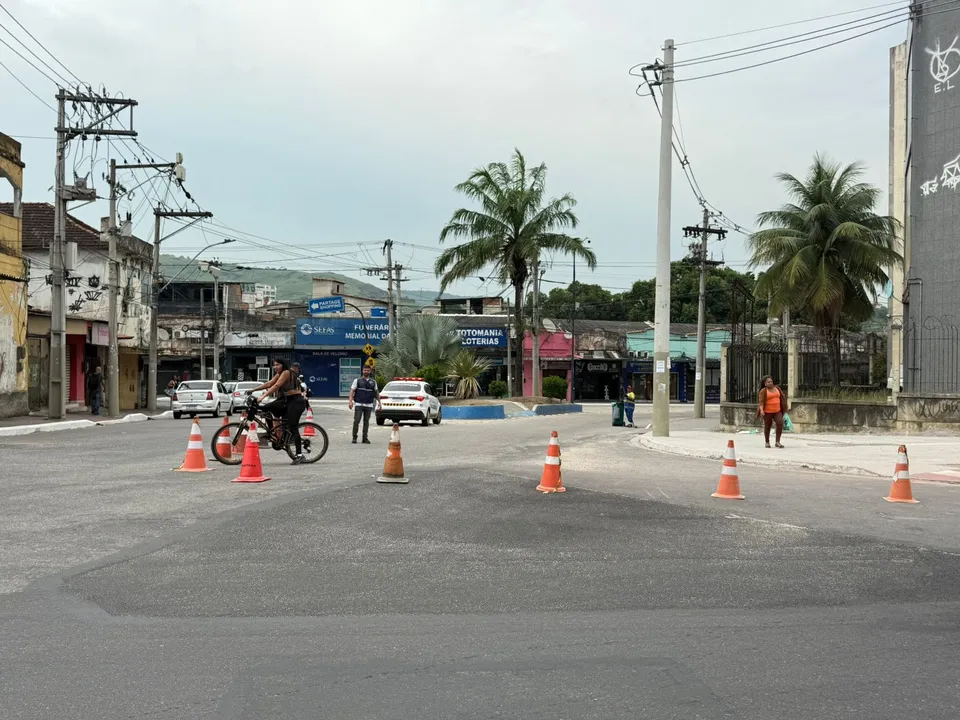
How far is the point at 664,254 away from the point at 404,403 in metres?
10.8

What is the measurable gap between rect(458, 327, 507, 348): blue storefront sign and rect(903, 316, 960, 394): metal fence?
42351mm

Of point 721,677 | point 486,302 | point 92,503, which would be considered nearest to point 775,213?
point 92,503

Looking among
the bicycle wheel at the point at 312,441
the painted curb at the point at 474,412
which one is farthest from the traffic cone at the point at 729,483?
the painted curb at the point at 474,412

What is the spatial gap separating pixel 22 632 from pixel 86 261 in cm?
4492

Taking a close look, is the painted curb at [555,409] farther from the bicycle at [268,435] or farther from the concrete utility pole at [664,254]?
the bicycle at [268,435]

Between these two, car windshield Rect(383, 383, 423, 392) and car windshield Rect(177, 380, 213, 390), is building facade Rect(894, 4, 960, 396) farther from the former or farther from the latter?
car windshield Rect(177, 380, 213, 390)

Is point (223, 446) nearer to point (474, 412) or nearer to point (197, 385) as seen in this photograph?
point (474, 412)

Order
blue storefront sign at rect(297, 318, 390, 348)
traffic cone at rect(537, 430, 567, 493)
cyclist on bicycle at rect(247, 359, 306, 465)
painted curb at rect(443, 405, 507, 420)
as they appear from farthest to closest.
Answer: blue storefront sign at rect(297, 318, 390, 348) → painted curb at rect(443, 405, 507, 420) → cyclist on bicycle at rect(247, 359, 306, 465) → traffic cone at rect(537, 430, 567, 493)

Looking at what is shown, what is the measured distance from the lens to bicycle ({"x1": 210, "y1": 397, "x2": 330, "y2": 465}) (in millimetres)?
14883

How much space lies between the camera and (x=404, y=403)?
3191 cm

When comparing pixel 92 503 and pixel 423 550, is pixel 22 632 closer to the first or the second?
pixel 423 550

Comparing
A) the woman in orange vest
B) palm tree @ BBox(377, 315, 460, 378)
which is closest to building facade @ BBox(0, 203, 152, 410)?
palm tree @ BBox(377, 315, 460, 378)

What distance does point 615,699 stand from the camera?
4656 millimetres

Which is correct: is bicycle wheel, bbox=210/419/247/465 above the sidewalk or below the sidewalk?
above
